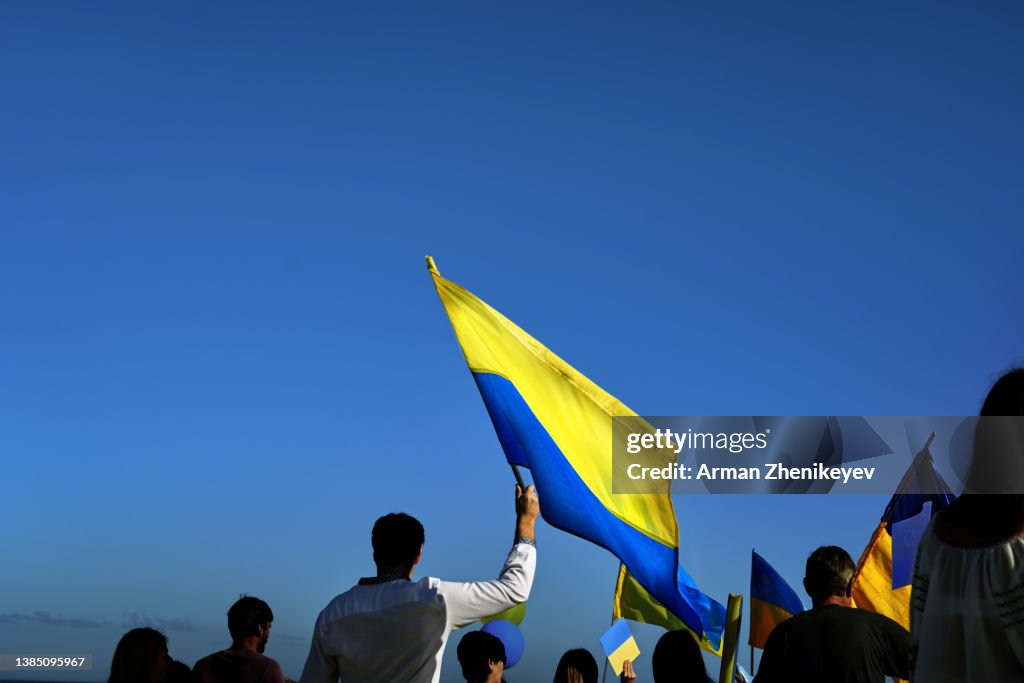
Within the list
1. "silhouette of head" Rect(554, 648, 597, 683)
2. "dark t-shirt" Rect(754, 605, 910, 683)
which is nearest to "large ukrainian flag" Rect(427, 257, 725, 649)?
"silhouette of head" Rect(554, 648, 597, 683)

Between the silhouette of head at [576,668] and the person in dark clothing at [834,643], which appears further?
the silhouette of head at [576,668]

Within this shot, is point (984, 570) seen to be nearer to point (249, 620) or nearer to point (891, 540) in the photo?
point (249, 620)

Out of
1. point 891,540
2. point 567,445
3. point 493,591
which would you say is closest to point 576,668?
point 567,445

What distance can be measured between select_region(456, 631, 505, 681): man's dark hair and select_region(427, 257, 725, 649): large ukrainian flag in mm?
1499

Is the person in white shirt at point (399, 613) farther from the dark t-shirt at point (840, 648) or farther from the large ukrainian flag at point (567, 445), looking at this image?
the large ukrainian flag at point (567, 445)

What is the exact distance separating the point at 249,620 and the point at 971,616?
479 cm

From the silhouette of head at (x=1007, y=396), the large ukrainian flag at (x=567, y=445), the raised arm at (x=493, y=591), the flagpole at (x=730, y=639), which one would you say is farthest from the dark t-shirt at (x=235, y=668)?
the silhouette of head at (x=1007, y=396)

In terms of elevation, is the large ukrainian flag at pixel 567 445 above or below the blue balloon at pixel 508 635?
above

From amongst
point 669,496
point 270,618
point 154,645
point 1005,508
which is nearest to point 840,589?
point 669,496

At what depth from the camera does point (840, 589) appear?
580cm

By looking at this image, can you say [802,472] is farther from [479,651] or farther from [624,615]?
[479,651]

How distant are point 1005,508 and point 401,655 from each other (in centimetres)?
268

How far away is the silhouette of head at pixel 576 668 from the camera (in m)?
6.68

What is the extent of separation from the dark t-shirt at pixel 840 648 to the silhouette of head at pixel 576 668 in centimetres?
144
